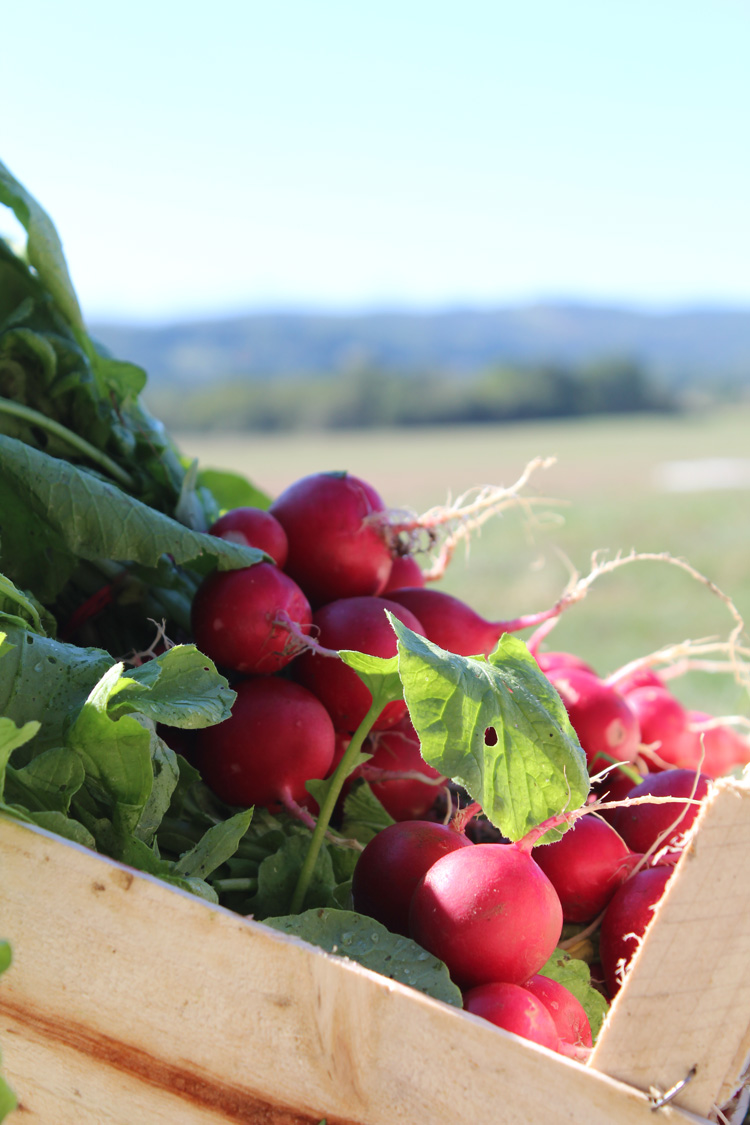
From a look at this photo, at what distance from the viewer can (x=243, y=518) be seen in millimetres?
1222

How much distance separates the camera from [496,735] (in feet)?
2.78

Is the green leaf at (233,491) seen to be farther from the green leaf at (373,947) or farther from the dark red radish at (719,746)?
the green leaf at (373,947)

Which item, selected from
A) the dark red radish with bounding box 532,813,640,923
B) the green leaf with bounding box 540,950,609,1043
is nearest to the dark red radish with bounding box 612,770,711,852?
the dark red radish with bounding box 532,813,640,923

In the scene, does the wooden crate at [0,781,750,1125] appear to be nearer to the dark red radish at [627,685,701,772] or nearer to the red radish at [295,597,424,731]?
the red radish at [295,597,424,731]

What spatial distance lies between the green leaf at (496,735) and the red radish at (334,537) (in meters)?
0.44

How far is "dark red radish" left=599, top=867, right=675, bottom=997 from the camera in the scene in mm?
1021

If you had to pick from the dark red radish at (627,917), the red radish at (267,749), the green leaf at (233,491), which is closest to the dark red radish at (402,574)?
the red radish at (267,749)

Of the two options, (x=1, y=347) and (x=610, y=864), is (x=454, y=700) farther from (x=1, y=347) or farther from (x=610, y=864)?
(x=1, y=347)

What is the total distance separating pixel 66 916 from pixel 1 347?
90 centimetres

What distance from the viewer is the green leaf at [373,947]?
0.77 m

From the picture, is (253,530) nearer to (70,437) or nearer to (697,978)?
(70,437)

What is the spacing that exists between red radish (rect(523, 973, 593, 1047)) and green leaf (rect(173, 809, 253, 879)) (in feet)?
1.06

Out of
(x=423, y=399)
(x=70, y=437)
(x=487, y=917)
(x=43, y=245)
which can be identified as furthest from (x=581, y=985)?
(x=423, y=399)

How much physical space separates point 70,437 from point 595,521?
33.7 ft
